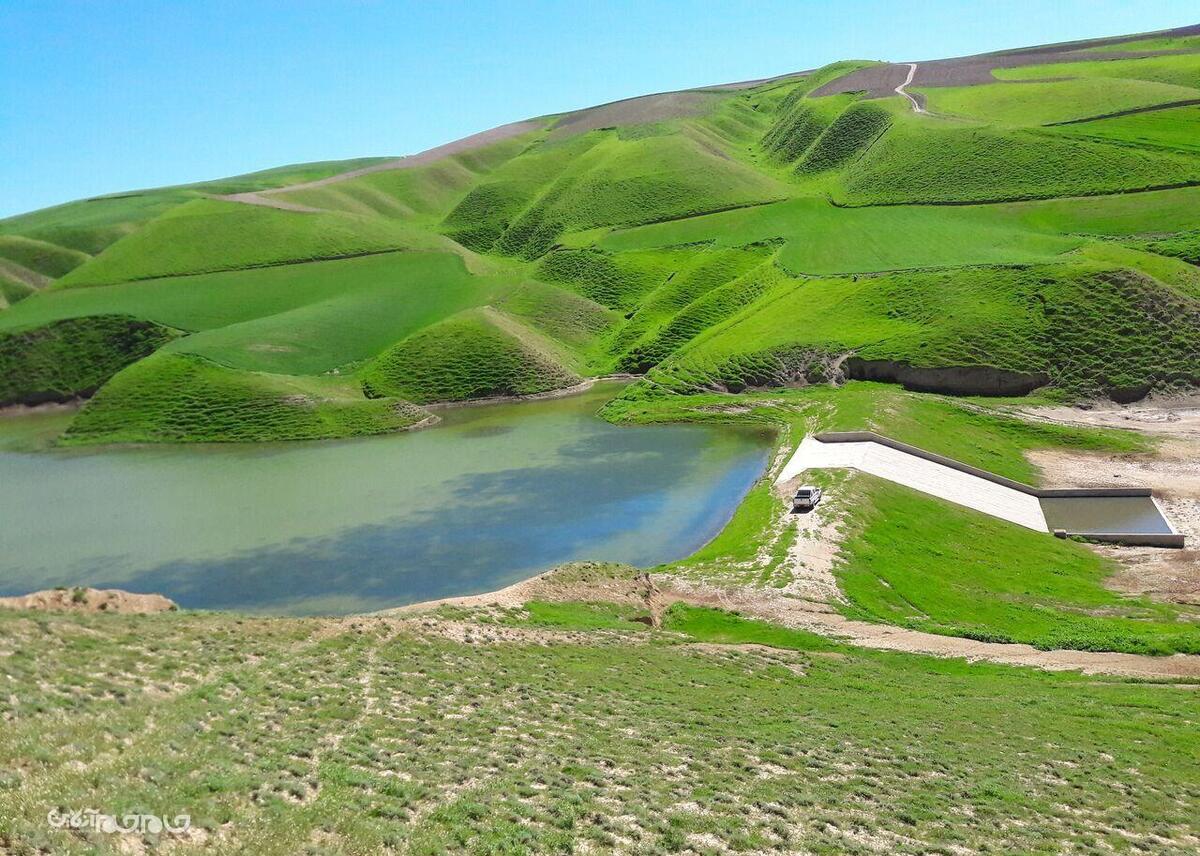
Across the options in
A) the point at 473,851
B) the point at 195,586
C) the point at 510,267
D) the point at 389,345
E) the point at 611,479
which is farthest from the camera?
the point at 510,267

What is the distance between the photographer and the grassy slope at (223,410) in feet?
279

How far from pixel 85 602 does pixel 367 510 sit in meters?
28.6

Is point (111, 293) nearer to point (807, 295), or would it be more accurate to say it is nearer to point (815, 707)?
point (807, 295)

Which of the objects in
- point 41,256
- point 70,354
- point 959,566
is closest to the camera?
point 959,566

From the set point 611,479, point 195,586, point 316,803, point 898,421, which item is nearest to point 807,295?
point 898,421

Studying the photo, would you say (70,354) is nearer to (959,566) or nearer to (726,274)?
(726,274)

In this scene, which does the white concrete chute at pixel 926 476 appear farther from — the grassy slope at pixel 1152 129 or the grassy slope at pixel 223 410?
the grassy slope at pixel 1152 129

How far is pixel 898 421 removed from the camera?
6331cm

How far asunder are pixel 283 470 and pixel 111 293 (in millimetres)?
87439

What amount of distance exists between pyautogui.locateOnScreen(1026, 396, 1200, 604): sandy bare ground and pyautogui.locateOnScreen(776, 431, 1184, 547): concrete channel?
103cm

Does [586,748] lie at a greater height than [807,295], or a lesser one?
lesser

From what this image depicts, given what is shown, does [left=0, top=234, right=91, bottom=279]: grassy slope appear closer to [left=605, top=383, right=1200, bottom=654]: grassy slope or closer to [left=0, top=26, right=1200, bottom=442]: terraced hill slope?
[left=0, top=26, right=1200, bottom=442]: terraced hill slope

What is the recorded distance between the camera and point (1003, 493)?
176ft

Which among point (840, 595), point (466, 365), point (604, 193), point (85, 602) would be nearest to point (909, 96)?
point (604, 193)
